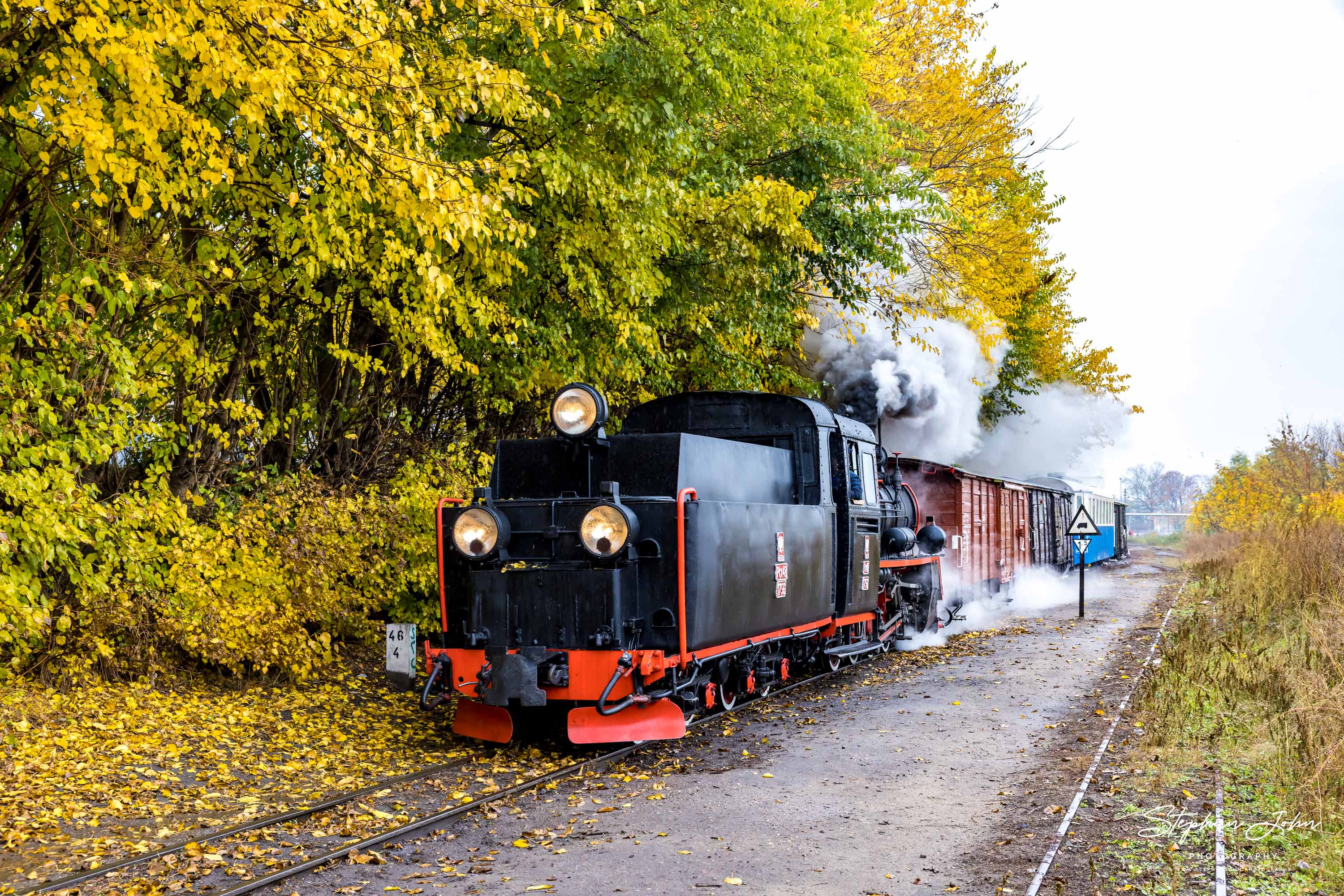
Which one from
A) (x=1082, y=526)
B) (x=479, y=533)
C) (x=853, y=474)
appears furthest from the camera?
(x=1082, y=526)

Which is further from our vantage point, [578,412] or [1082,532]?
[1082,532]

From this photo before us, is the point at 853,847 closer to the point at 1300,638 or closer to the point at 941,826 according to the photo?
the point at 941,826

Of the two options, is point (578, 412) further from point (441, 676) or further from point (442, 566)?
point (441, 676)

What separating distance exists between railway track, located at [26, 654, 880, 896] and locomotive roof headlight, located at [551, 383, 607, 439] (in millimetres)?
2312

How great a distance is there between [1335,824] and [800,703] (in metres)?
4.72

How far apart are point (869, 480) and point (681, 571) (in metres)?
4.53

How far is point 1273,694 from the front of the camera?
26.9ft

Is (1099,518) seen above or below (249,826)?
above

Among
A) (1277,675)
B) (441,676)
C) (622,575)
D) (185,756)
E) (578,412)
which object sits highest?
(578,412)

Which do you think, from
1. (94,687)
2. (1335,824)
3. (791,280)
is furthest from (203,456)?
(1335,824)

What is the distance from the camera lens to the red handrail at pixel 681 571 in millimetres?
6973

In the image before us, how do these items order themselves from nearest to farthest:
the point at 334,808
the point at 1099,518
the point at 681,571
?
1. the point at 334,808
2. the point at 681,571
3. the point at 1099,518

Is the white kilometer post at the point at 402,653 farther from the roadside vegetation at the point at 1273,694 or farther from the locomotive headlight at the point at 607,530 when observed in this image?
the roadside vegetation at the point at 1273,694

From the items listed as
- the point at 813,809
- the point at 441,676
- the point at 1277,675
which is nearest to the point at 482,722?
the point at 441,676
